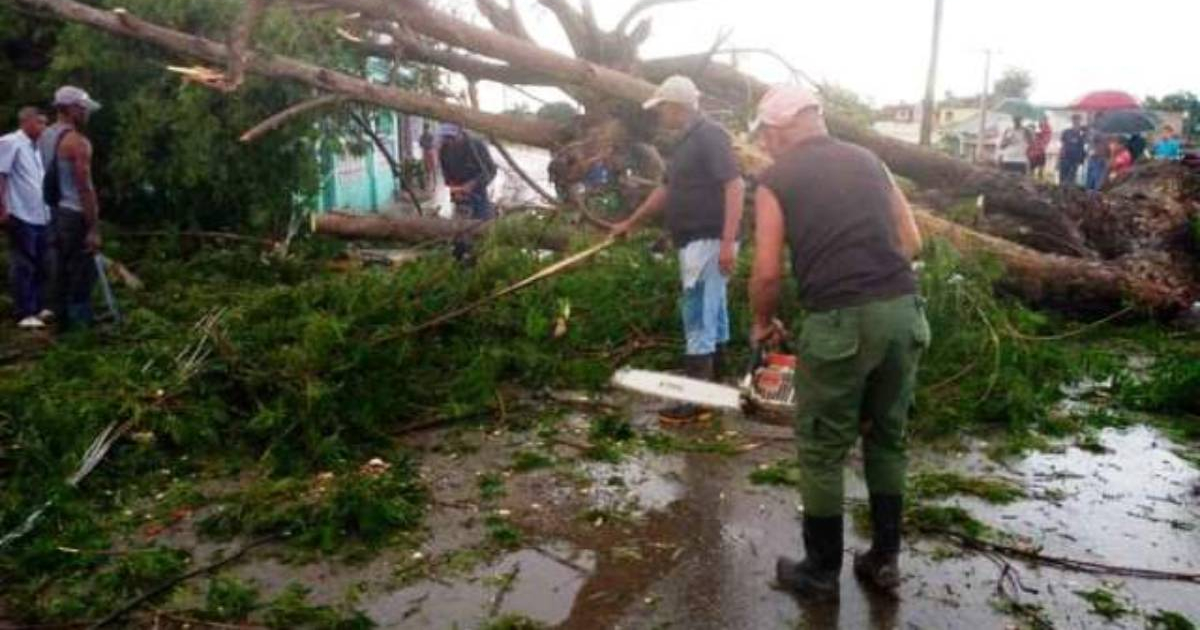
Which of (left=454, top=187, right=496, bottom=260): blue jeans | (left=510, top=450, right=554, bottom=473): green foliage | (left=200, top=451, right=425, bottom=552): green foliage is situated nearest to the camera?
(left=200, top=451, right=425, bottom=552): green foliage

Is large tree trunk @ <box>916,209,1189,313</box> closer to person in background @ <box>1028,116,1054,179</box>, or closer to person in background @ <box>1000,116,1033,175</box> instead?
person in background @ <box>1000,116,1033,175</box>

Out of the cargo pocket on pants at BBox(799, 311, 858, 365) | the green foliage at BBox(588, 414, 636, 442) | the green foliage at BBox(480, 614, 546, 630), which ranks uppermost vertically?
the cargo pocket on pants at BBox(799, 311, 858, 365)

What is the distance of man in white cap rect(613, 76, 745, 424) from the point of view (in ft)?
16.4

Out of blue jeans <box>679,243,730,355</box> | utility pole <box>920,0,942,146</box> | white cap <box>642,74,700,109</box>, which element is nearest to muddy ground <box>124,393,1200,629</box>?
blue jeans <box>679,243,730,355</box>

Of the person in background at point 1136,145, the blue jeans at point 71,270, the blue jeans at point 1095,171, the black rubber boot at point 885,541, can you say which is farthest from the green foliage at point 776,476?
the person in background at point 1136,145

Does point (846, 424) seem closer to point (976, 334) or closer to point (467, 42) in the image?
point (976, 334)

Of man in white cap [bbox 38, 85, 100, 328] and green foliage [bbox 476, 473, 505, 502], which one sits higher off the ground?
man in white cap [bbox 38, 85, 100, 328]

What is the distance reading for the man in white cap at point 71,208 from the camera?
6430 mm

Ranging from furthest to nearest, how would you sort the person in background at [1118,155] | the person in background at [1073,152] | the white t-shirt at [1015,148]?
the white t-shirt at [1015,148] → the person in background at [1073,152] → the person in background at [1118,155]

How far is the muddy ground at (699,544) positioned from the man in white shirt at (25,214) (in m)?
4.45

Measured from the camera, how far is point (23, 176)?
6.89 m

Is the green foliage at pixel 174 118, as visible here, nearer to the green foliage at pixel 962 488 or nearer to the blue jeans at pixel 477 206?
the blue jeans at pixel 477 206

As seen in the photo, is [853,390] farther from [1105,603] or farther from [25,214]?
[25,214]

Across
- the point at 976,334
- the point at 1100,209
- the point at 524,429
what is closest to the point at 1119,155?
the point at 1100,209
